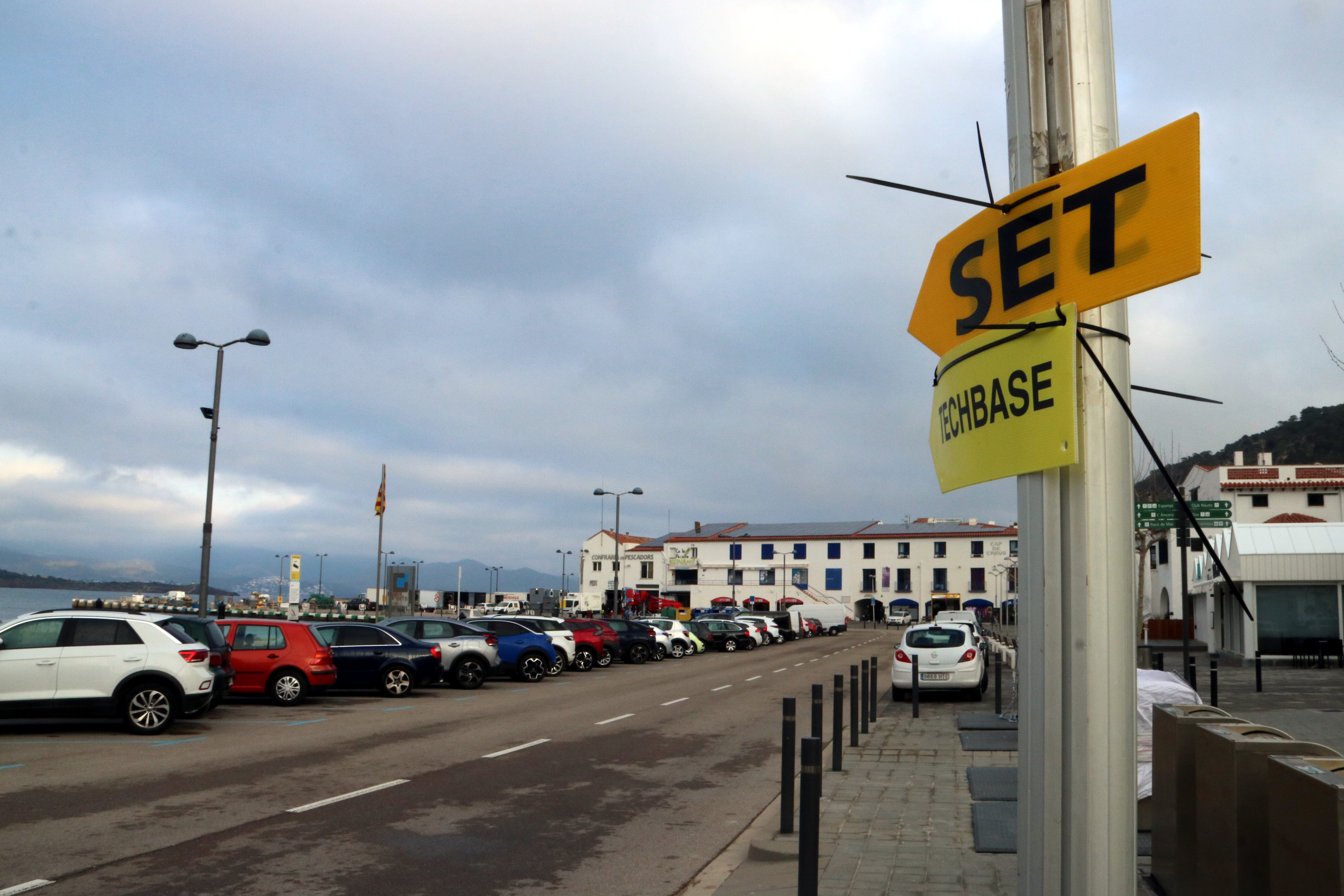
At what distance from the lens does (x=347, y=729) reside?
15.3 m

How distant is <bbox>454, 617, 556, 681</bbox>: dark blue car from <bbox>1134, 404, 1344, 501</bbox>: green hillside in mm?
55737

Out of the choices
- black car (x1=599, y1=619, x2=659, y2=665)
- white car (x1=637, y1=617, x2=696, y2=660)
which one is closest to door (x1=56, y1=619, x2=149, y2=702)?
black car (x1=599, y1=619, x2=659, y2=665)

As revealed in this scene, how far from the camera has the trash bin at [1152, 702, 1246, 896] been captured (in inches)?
214

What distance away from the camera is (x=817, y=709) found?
8.94 meters

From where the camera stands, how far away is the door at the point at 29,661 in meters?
13.4

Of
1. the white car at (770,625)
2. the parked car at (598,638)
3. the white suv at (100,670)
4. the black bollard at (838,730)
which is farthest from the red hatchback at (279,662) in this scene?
the white car at (770,625)

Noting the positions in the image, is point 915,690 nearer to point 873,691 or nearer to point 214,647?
point 873,691

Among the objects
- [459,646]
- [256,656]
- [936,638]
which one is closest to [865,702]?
[936,638]

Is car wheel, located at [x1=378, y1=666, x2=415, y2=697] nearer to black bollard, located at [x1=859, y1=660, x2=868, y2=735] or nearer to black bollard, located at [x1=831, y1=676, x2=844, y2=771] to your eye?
black bollard, located at [x1=859, y1=660, x2=868, y2=735]

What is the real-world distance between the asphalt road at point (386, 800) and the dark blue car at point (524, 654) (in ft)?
23.2

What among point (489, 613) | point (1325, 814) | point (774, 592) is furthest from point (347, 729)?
point (774, 592)

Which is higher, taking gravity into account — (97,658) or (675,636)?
(97,658)

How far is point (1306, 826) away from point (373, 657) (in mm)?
19344

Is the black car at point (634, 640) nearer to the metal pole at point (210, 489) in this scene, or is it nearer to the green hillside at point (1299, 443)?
the metal pole at point (210, 489)
